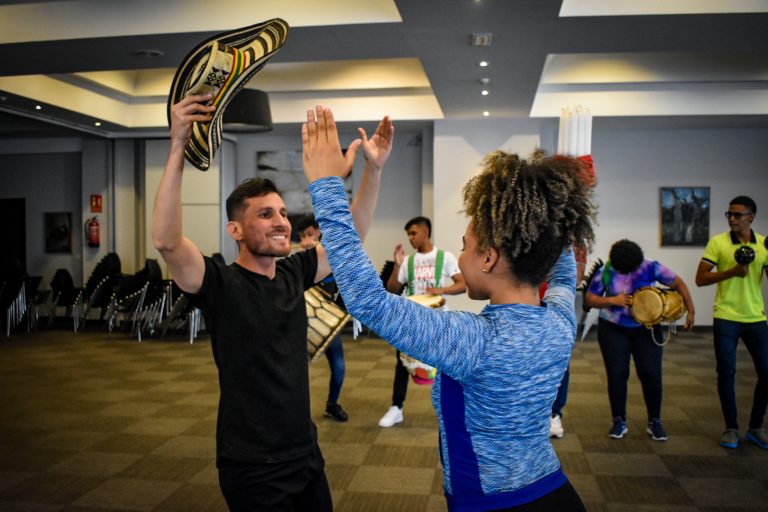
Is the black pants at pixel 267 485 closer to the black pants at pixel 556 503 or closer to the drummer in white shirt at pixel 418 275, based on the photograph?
the black pants at pixel 556 503

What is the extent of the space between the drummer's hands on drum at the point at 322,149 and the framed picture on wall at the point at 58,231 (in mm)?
12667

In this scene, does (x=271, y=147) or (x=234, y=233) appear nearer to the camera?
(x=234, y=233)

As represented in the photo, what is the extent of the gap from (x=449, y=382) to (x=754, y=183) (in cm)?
1131

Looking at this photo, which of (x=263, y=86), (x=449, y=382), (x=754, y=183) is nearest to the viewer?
(x=449, y=382)

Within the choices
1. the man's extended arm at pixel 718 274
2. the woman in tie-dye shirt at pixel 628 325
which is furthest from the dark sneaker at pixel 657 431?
the man's extended arm at pixel 718 274

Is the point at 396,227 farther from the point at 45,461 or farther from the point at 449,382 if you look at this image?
the point at 449,382

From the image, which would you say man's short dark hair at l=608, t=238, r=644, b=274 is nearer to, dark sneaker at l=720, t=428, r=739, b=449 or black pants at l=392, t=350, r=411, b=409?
dark sneaker at l=720, t=428, r=739, b=449

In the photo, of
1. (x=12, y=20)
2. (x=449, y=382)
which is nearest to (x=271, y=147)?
(x=12, y=20)

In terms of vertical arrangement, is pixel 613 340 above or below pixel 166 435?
above

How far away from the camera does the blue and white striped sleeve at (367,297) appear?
4.06 ft

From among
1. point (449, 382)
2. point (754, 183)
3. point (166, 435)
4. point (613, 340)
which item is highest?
point (754, 183)

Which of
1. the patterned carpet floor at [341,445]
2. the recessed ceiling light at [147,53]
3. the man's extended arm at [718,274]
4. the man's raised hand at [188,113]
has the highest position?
the recessed ceiling light at [147,53]

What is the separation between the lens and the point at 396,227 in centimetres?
1189

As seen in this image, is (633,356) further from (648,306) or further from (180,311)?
(180,311)
